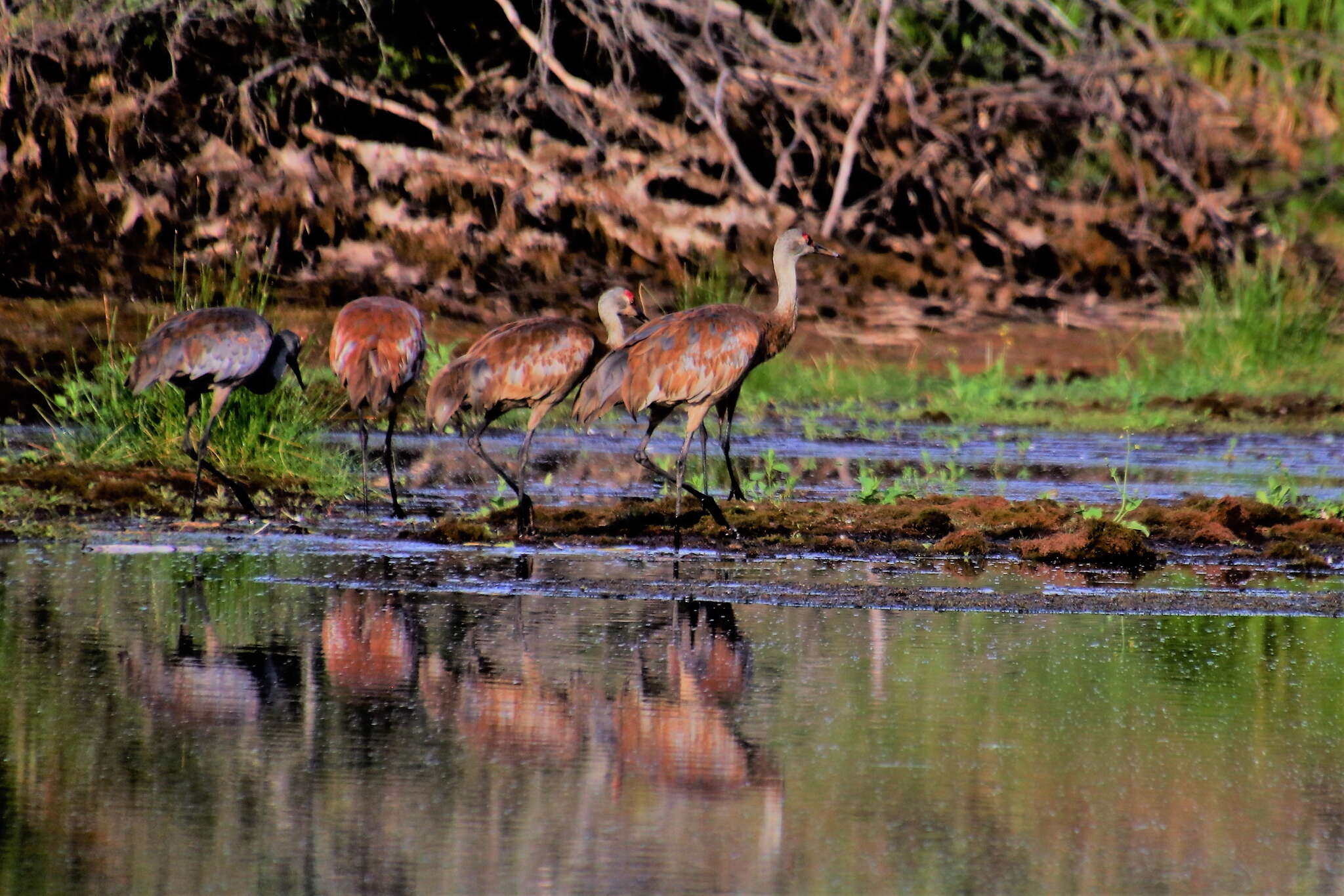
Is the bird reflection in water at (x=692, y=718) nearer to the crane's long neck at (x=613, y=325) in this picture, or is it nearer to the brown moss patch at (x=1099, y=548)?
the brown moss patch at (x=1099, y=548)

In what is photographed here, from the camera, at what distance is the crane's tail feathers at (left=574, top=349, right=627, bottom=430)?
36.2 feet

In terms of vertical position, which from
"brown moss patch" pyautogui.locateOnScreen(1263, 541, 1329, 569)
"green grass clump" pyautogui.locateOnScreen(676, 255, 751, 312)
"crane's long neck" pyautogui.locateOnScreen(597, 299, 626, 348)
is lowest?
"brown moss patch" pyautogui.locateOnScreen(1263, 541, 1329, 569)

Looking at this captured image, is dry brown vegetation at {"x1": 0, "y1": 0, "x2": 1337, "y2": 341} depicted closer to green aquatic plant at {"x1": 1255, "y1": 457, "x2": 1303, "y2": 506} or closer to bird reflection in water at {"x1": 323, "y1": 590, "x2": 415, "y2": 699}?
green aquatic plant at {"x1": 1255, "y1": 457, "x2": 1303, "y2": 506}

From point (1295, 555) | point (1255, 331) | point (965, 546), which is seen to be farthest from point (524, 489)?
point (1255, 331)

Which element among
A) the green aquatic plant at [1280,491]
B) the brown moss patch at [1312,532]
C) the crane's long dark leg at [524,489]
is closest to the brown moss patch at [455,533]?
the crane's long dark leg at [524,489]

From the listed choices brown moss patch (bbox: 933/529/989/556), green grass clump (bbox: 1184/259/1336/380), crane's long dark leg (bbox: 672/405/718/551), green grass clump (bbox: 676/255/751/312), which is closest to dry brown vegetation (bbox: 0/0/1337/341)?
green grass clump (bbox: 676/255/751/312)

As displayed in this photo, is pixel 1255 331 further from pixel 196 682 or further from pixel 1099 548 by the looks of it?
pixel 196 682

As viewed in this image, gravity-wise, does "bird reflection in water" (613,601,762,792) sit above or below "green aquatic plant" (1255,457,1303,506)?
below

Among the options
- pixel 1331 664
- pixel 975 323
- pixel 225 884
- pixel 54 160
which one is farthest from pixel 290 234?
pixel 225 884

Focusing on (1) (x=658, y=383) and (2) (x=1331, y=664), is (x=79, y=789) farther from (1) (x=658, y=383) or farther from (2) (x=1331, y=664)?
(1) (x=658, y=383)

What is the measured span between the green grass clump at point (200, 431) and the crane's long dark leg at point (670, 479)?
5.61ft

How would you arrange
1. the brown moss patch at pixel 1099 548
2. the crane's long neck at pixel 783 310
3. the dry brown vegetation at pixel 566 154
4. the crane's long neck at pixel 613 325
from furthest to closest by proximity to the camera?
the dry brown vegetation at pixel 566 154
the crane's long neck at pixel 613 325
the crane's long neck at pixel 783 310
the brown moss patch at pixel 1099 548

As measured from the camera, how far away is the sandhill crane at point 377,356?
40.2 ft

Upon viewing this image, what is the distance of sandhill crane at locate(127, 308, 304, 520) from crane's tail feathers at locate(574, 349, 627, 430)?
1.73 metres
